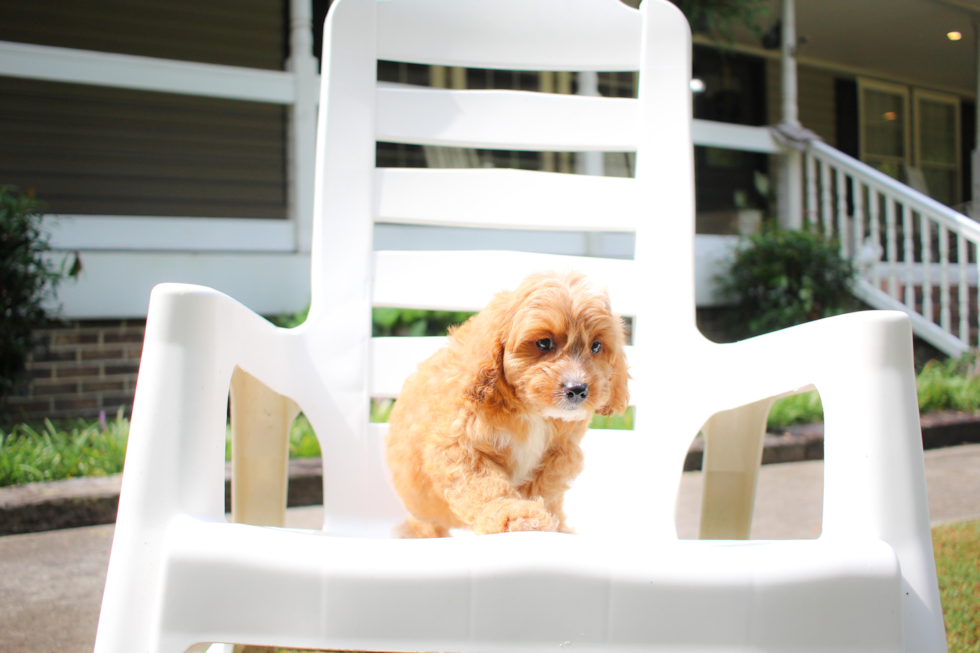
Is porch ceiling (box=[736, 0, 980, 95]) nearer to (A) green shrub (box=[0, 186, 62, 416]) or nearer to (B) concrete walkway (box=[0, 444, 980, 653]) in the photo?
(B) concrete walkway (box=[0, 444, 980, 653])

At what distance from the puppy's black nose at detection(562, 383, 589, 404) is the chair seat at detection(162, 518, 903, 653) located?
0.39 meters

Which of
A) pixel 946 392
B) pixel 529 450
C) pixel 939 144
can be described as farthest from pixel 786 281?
pixel 939 144

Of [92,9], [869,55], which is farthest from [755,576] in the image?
[869,55]

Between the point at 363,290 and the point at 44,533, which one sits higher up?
the point at 363,290

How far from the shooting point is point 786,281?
518cm

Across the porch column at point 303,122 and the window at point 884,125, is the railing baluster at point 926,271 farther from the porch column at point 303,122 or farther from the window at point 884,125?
the porch column at point 303,122

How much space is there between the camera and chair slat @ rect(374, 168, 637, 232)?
1944mm

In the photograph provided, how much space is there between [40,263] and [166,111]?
2.89 metres

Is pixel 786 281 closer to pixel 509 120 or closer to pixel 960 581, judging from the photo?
Answer: pixel 960 581

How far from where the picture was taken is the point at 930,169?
35.5 ft

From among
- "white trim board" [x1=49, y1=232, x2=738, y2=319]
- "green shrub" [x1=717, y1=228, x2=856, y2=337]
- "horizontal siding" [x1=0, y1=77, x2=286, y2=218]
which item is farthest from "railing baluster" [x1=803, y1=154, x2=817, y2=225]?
"horizontal siding" [x1=0, y1=77, x2=286, y2=218]

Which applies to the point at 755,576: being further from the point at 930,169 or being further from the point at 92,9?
the point at 930,169

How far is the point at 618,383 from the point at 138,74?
4.25 meters

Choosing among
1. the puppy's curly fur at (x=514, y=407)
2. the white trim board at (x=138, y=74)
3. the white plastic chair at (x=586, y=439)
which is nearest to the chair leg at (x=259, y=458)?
the white plastic chair at (x=586, y=439)
